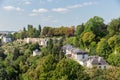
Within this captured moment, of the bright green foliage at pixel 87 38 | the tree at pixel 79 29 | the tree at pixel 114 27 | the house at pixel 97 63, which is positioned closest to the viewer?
the house at pixel 97 63

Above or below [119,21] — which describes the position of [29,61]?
below

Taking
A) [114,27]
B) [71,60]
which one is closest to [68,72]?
[71,60]

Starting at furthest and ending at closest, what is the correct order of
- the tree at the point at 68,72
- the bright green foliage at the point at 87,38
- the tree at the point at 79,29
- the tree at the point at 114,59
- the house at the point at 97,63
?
the tree at the point at 79,29
the bright green foliage at the point at 87,38
the house at the point at 97,63
the tree at the point at 114,59
the tree at the point at 68,72

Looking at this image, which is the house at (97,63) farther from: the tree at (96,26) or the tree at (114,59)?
the tree at (96,26)

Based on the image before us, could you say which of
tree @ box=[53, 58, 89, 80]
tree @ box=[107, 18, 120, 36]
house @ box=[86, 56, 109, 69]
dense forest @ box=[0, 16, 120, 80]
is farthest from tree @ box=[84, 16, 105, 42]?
tree @ box=[53, 58, 89, 80]

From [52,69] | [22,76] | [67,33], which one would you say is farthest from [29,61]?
[67,33]

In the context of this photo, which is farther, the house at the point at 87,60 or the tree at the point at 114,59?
the house at the point at 87,60

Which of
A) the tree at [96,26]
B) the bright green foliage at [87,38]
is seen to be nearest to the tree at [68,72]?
the bright green foliage at [87,38]

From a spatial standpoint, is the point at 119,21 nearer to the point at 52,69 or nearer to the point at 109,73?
the point at 109,73

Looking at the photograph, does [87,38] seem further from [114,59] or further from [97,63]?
[114,59]
